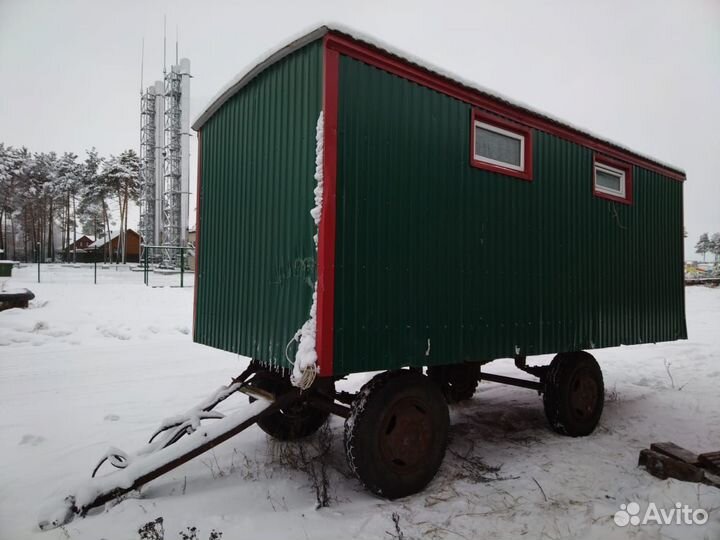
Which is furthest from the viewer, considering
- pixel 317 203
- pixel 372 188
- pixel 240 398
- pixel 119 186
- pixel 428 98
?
pixel 119 186

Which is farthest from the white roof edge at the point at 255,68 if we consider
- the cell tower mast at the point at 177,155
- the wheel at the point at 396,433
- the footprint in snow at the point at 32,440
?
the cell tower mast at the point at 177,155

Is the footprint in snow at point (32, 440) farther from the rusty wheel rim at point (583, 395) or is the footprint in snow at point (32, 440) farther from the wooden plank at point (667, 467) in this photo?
the wooden plank at point (667, 467)

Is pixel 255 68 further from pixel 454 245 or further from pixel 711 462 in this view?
pixel 711 462

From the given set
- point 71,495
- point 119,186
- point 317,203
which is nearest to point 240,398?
point 71,495

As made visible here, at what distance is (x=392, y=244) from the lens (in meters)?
3.71

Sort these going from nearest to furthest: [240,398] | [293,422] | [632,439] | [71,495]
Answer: [71,495], [293,422], [632,439], [240,398]

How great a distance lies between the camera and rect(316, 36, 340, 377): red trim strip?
3.25m

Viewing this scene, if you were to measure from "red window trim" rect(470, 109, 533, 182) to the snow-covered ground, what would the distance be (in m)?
2.99

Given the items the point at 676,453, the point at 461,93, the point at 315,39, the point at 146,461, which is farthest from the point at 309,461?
the point at 461,93

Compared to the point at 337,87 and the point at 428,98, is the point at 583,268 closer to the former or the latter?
the point at 428,98

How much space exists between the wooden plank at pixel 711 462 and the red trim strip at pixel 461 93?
12.1 ft

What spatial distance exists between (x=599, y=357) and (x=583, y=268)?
549 cm

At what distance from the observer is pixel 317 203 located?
3.33 metres

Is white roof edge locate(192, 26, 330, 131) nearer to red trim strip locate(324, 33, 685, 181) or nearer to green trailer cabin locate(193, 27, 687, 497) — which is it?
green trailer cabin locate(193, 27, 687, 497)
